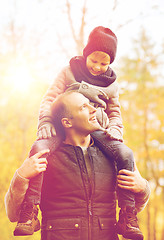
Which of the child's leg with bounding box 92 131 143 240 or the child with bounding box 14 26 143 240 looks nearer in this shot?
the child's leg with bounding box 92 131 143 240

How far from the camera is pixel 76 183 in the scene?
8.91 feet

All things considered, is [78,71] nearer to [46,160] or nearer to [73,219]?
[46,160]

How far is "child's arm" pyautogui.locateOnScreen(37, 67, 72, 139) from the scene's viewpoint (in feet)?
9.24

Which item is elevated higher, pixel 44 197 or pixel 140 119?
pixel 140 119

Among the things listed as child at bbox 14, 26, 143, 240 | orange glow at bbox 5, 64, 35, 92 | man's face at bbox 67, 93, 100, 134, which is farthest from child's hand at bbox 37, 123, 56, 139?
orange glow at bbox 5, 64, 35, 92

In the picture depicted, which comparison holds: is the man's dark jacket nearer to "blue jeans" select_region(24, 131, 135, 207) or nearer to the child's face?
"blue jeans" select_region(24, 131, 135, 207)

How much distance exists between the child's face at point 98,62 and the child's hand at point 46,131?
2.18 ft

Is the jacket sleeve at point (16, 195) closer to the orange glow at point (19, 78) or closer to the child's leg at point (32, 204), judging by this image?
the child's leg at point (32, 204)

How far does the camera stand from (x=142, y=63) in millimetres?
14266

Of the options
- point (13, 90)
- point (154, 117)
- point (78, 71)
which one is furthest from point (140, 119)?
point (78, 71)

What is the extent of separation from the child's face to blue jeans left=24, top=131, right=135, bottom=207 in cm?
61

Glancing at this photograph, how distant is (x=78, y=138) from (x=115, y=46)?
3.10ft

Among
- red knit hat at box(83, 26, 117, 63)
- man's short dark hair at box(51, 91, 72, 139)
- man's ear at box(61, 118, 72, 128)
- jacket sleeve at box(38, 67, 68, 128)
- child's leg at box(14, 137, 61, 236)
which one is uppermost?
red knit hat at box(83, 26, 117, 63)

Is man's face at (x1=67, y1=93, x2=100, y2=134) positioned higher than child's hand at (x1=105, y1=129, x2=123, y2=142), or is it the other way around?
man's face at (x1=67, y1=93, x2=100, y2=134)
